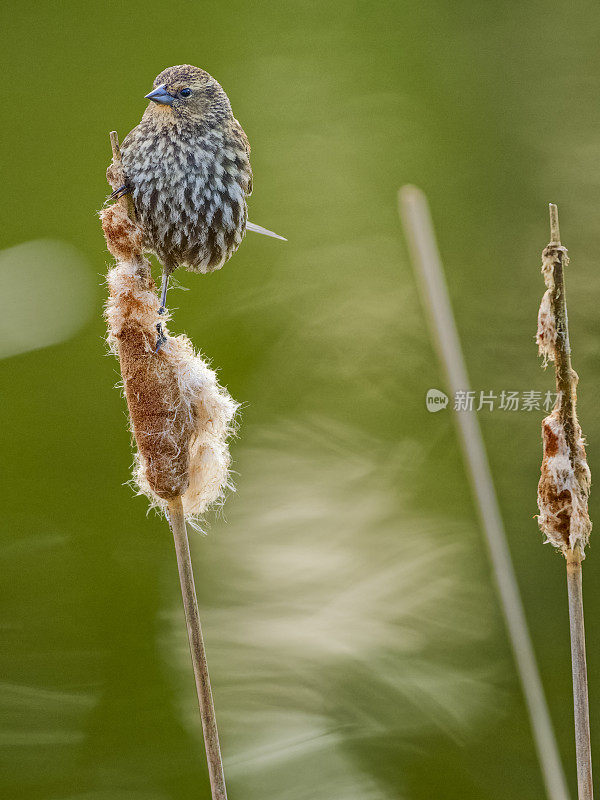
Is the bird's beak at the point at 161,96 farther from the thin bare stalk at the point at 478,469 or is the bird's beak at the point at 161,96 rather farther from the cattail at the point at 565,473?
the thin bare stalk at the point at 478,469

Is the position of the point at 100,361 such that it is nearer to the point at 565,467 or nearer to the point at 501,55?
the point at 501,55

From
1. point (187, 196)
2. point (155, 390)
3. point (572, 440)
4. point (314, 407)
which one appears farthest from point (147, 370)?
point (314, 407)

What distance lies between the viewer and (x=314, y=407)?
154 cm

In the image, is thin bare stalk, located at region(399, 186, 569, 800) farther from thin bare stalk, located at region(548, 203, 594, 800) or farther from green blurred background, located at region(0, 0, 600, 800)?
thin bare stalk, located at region(548, 203, 594, 800)

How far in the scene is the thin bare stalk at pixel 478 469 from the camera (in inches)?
57.5

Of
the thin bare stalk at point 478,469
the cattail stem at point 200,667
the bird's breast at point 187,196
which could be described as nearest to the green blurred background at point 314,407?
the thin bare stalk at point 478,469

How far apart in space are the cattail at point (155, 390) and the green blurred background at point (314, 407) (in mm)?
887

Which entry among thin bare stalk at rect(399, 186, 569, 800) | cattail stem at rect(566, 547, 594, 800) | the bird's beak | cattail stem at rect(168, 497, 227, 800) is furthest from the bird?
thin bare stalk at rect(399, 186, 569, 800)

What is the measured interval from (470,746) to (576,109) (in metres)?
1.21

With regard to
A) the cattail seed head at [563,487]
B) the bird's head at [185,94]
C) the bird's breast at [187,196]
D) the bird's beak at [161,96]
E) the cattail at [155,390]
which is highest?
the bird's head at [185,94]

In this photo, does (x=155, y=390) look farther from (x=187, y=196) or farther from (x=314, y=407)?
(x=314, y=407)

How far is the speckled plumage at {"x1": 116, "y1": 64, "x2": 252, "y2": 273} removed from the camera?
0.64m

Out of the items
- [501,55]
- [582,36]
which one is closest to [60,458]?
[501,55]

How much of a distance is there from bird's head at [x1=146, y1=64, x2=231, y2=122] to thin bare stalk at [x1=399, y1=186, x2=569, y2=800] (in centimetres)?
84
